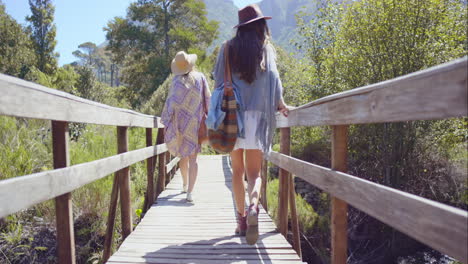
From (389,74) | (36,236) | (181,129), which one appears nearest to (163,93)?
(389,74)

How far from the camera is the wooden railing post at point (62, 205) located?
1.89 m

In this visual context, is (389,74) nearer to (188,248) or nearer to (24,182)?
(188,248)

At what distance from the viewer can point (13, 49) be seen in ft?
82.4

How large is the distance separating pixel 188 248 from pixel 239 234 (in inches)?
19.9

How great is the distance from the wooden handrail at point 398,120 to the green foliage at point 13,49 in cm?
2662

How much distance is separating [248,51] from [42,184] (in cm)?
161

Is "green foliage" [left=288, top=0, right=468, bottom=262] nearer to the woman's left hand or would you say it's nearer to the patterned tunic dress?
the woman's left hand

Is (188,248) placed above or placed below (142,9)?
below

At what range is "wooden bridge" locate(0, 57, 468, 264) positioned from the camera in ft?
3.39

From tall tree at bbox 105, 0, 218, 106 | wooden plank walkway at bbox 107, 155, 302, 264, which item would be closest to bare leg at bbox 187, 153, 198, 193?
wooden plank walkway at bbox 107, 155, 302, 264

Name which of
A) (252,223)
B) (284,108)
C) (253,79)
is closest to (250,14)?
(253,79)

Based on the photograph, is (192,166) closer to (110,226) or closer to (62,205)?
(110,226)

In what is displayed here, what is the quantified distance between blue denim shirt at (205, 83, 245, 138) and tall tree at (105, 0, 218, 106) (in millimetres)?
28125

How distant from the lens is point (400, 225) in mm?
1225
